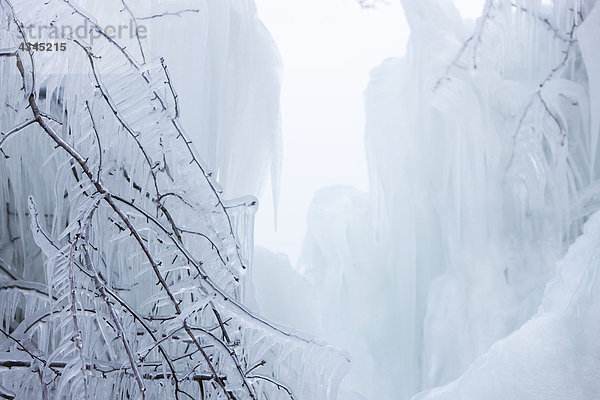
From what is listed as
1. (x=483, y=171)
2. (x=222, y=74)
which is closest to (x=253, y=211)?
(x=222, y=74)

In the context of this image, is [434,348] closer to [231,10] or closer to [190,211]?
[231,10]

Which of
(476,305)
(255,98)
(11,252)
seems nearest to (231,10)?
(255,98)

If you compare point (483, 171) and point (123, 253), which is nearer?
point (123, 253)

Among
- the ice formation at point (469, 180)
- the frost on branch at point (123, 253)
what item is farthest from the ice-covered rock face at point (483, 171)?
the frost on branch at point (123, 253)

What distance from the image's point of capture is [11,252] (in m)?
1.72

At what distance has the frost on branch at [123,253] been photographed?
0.98 m

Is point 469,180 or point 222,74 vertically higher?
point 222,74

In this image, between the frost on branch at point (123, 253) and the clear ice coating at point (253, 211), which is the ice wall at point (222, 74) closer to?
the clear ice coating at point (253, 211)

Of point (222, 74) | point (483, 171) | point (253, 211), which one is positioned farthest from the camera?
point (483, 171)

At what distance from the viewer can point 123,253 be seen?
1.38 meters

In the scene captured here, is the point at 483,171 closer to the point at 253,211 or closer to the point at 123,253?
the point at 253,211

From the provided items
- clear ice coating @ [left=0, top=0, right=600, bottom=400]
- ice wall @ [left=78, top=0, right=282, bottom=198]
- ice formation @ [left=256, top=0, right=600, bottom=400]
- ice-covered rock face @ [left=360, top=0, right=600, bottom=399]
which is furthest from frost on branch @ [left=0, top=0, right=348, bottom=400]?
ice-covered rock face @ [left=360, top=0, right=600, bottom=399]

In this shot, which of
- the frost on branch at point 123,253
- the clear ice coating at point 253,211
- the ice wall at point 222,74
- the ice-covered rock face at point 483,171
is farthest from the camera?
the ice-covered rock face at point 483,171

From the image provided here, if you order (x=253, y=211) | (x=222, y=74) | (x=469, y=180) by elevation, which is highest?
(x=222, y=74)
